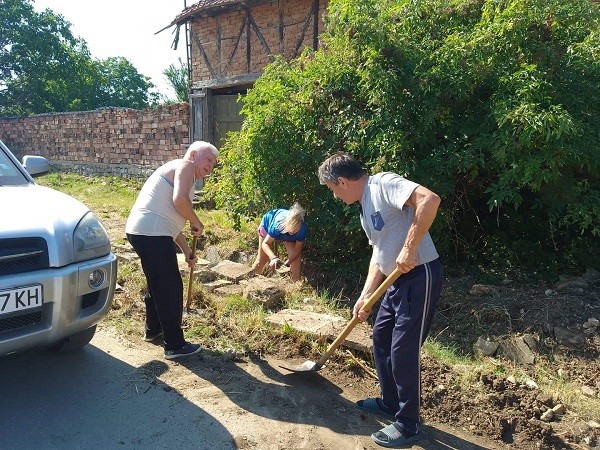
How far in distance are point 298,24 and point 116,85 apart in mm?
27346

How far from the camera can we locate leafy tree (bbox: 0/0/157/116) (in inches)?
953

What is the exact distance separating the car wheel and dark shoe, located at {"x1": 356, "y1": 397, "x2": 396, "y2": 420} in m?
1.96

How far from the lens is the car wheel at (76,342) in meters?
3.73

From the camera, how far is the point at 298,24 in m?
10.0

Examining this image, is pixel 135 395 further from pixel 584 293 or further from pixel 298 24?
pixel 298 24

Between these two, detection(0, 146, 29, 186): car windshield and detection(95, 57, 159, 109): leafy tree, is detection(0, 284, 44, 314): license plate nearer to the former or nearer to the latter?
detection(0, 146, 29, 186): car windshield

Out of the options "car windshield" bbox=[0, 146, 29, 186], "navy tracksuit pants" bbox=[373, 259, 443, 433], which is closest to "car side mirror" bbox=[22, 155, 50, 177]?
"car windshield" bbox=[0, 146, 29, 186]

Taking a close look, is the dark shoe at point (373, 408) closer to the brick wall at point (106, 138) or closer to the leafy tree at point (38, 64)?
the brick wall at point (106, 138)

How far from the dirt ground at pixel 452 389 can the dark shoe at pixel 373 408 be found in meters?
0.06

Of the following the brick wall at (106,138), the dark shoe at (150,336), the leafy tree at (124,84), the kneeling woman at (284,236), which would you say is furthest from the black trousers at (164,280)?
the leafy tree at (124,84)

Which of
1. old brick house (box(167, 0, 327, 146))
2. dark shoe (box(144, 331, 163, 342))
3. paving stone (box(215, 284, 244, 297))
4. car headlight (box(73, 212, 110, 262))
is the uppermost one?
old brick house (box(167, 0, 327, 146))

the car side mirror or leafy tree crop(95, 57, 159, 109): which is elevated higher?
leafy tree crop(95, 57, 159, 109)

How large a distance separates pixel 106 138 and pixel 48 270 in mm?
12789

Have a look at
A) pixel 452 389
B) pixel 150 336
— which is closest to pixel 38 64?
pixel 150 336
